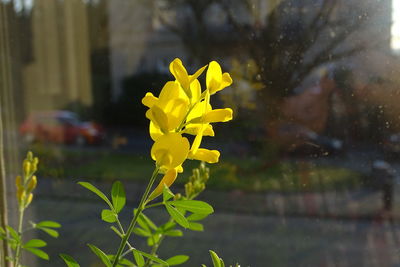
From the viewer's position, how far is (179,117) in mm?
297

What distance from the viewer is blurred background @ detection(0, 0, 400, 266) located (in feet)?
2.37

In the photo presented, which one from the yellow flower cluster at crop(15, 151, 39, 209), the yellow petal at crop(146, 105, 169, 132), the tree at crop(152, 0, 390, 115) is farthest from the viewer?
the tree at crop(152, 0, 390, 115)

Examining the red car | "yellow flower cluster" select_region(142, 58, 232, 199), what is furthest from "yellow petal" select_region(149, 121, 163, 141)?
the red car

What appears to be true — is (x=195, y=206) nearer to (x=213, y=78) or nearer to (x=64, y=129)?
(x=213, y=78)

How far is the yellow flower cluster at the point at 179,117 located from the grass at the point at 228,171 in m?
0.43

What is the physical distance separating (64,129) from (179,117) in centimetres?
149

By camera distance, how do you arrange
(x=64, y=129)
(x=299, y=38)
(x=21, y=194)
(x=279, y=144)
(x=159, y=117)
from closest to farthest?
(x=159, y=117), (x=21, y=194), (x=299, y=38), (x=279, y=144), (x=64, y=129)

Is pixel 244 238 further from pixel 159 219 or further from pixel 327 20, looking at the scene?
pixel 327 20

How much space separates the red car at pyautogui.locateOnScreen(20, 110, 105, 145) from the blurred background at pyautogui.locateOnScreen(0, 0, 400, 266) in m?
0.27

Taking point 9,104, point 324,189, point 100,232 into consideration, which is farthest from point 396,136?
point 9,104

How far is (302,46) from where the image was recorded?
742 mm

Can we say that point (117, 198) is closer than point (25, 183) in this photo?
Yes

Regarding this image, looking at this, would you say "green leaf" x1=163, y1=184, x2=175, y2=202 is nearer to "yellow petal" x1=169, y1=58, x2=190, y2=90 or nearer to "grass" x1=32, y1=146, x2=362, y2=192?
"yellow petal" x1=169, y1=58, x2=190, y2=90

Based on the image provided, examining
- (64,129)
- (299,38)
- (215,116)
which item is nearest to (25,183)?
(215,116)
